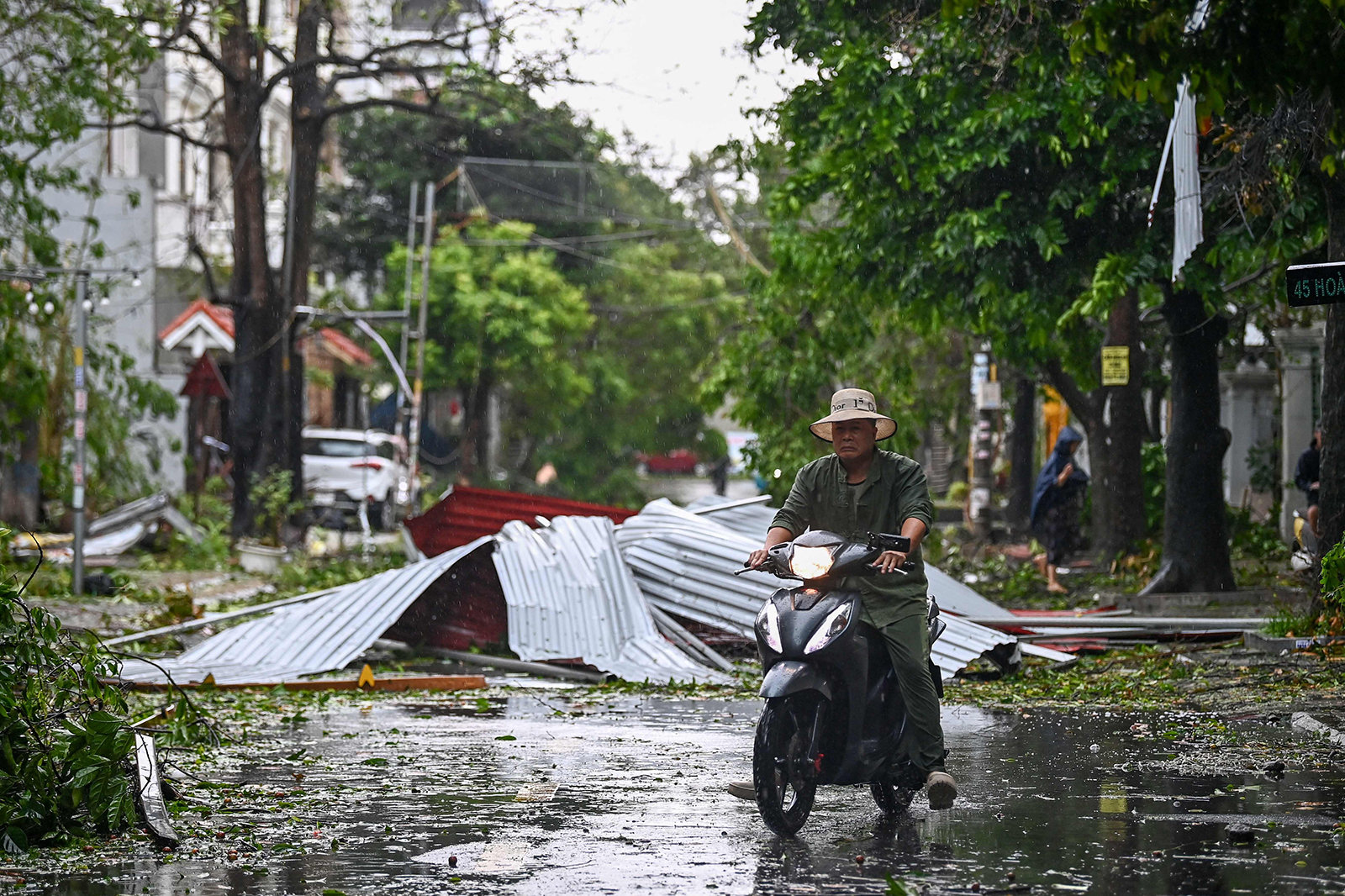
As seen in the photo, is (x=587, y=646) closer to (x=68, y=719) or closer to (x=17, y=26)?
(x=68, y=719)

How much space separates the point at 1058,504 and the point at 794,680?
47.2 feet

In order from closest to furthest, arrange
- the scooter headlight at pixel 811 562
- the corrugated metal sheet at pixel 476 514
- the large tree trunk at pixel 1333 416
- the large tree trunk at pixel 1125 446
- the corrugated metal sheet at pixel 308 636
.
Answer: the scooter headlight at pixel 811 562, the large tree trunk at pixel 1333 416, the corrugated metal sheet at pixel 308 636, the corrugated metal sheet at pixel 476 514, the large tree trunk at pixel 1125 446

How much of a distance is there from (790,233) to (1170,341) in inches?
231

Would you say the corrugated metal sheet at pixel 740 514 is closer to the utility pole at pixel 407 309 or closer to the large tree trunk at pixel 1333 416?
the large tree trunk at pixel 1333 416

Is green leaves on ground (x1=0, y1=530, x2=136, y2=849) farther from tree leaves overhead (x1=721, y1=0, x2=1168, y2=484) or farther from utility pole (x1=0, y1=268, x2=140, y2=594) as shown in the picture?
utility pole (x1=0, y1=268, x2=140, y2=594)

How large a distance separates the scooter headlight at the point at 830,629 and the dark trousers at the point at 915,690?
0.24 m

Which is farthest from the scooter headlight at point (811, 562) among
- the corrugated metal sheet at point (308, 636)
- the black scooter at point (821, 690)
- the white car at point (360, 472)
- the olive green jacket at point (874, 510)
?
the white car at point (360, 472)

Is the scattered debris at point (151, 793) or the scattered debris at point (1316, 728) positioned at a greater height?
the scattered debris at point (151, 793)

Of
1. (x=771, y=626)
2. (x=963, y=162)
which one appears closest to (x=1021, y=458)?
(x=963, y=162)

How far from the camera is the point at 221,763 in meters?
8.63

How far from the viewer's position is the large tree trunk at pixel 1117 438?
19.7 meters

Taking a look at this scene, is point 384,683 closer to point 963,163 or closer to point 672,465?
point 963,163

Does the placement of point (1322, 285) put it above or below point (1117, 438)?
above

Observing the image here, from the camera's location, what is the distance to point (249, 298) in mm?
25922
